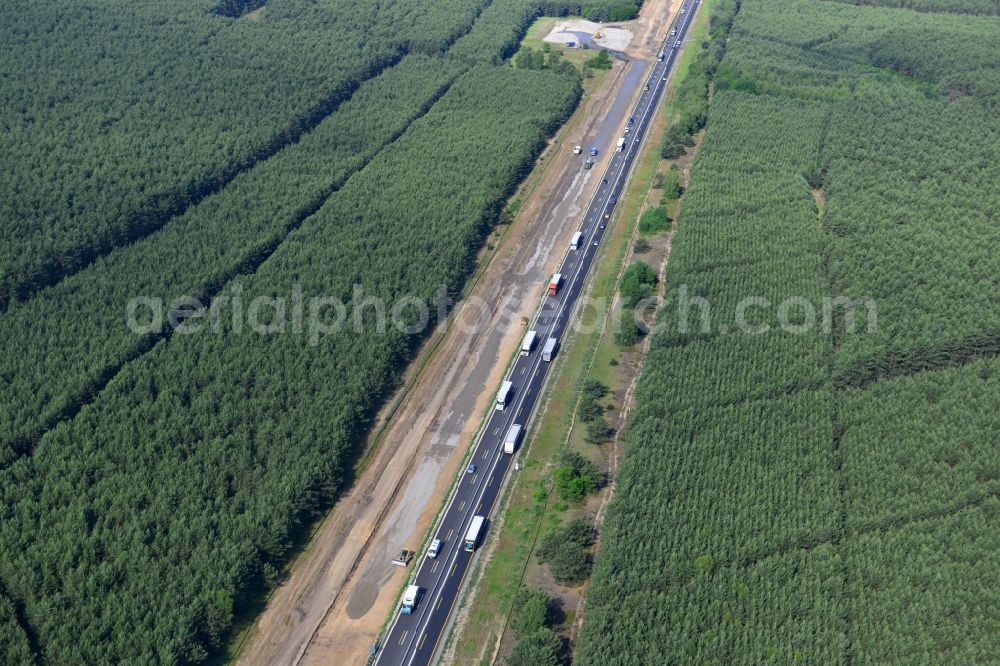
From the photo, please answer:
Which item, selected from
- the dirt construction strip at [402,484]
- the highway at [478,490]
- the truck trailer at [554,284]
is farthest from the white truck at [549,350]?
the truck trailer at [554,284]

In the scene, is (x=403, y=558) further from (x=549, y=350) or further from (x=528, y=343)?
(x=528, y=343)

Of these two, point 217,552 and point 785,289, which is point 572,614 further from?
point 785,289

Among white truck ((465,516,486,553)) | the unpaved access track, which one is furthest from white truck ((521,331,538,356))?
white truck ((465,516,486,553))

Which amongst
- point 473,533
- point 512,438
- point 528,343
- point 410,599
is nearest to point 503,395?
point 512,438

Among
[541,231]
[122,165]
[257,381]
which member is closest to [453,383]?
[257,381]

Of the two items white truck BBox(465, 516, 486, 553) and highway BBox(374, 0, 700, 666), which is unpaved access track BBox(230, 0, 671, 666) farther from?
white truck BBox(465, 516, 486, 553)
